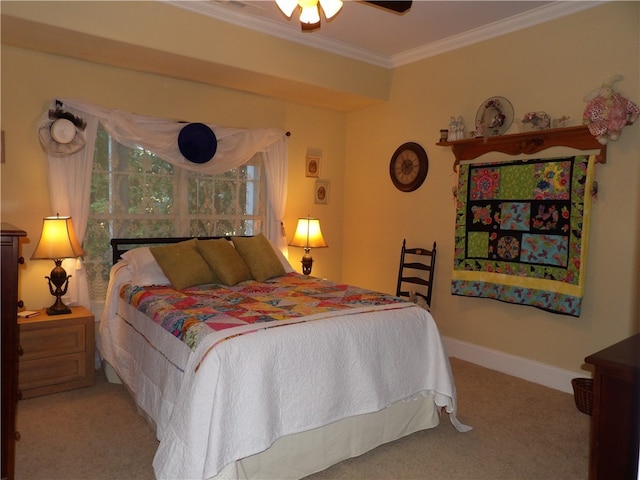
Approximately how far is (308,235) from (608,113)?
8.91 feet

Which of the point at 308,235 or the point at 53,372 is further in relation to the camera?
the point at 308,235

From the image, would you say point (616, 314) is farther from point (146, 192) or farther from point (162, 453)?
point (146, 192)

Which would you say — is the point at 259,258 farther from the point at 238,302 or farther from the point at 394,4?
the point at 394,4

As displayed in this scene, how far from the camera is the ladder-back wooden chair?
4324 mm

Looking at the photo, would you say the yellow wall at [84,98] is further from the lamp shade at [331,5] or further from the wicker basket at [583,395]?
the wicker basket at [583,395]

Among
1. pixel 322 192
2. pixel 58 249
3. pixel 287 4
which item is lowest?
pixel 58 249

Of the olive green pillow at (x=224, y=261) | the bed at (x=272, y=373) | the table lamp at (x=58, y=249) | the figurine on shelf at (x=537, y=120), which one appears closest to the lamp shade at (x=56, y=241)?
the table lamp at (x=58, y=249)

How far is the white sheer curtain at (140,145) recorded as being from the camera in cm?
356

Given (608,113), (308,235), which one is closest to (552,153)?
(608,113)

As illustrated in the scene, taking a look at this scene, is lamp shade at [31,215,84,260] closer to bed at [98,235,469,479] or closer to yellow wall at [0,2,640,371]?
yellow wall at [0,2,640,371]

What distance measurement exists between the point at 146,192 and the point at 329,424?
2646mm

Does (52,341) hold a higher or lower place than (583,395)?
higher

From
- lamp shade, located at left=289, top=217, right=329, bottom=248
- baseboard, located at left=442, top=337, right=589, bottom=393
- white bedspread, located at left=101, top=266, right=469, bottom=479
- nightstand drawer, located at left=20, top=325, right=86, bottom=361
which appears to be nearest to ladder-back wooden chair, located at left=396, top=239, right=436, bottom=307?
baseboard, located at left=442, top=337, right=589, bottom=393

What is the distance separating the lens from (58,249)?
3271 millimetres
